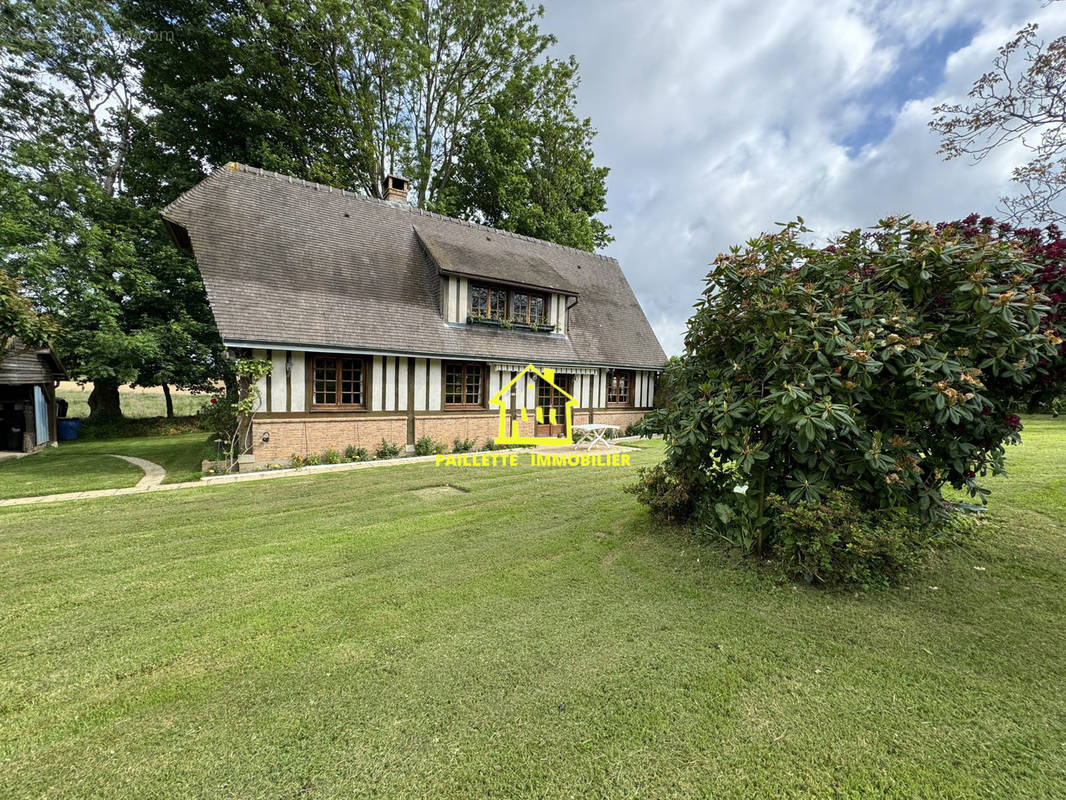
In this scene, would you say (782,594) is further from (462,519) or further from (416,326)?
(416,326)

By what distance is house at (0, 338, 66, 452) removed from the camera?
35.6 ft

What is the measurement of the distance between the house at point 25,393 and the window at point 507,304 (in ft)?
36.9

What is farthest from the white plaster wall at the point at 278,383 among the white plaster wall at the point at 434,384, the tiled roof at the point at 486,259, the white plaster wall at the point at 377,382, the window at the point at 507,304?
the window at the point at 507,304

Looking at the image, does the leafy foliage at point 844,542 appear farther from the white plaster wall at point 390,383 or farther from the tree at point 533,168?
the tree at point 533,168

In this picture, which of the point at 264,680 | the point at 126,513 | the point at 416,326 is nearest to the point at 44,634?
the point at 264,680

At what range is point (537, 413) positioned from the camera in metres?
13.6

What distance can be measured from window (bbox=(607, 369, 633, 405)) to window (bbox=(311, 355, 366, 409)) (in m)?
8.47

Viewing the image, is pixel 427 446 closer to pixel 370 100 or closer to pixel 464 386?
pixel 464 386

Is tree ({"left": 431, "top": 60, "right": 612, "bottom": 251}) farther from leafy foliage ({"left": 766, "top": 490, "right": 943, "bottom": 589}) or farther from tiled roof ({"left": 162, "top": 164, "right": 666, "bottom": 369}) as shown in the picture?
leafy foliage ({"left": 766, "top": 490, "right": 943, "bottom": 589})

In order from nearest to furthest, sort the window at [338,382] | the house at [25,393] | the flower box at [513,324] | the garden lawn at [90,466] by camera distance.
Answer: the garden lawn at [90,466] < the window at [338,382] < the house at [25,393] < the flower box at [513,324]

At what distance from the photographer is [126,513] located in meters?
5.91

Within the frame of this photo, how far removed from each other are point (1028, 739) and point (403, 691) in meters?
3.21

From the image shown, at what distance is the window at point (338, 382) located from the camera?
32.6ft

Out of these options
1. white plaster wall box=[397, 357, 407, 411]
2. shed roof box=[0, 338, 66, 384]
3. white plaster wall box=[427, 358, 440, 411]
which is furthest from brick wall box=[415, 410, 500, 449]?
shed roof box=[0, 338, 66, 384]
